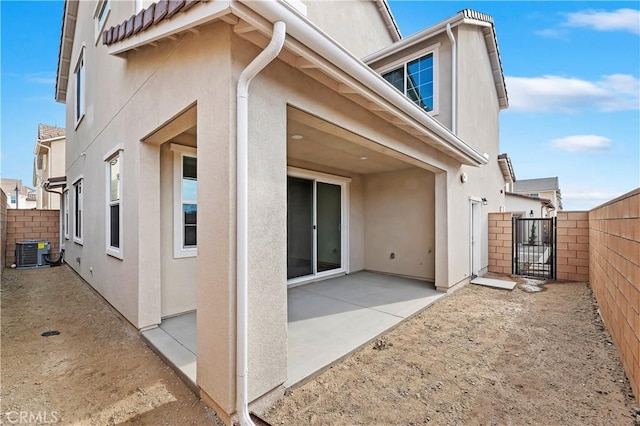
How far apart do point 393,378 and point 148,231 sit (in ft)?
11.9

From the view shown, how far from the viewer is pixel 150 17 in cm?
292

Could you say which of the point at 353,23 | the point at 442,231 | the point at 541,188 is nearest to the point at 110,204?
the point at 442,231

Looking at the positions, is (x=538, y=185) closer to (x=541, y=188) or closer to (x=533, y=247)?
(x=541, y=188)

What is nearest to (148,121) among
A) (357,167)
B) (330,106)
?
(330,106)

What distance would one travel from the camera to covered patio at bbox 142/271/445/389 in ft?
10.7

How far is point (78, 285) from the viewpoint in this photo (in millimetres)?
7148

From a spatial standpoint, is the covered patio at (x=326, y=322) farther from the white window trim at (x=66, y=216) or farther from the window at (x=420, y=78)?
the white window trim at (x=66, y=216)

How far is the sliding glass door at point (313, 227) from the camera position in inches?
255

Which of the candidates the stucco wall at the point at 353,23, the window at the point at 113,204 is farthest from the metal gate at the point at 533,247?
the window at the point at 113,204

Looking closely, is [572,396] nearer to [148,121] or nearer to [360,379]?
[360,379]

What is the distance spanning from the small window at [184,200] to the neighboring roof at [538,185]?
3223 centimetres

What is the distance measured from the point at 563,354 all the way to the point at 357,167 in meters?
5.02

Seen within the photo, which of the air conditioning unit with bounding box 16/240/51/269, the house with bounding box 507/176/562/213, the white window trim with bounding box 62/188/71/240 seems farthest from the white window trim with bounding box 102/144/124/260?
the house with bounding box 507/176/562/213

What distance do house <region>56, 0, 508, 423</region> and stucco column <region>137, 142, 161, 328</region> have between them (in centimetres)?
2
